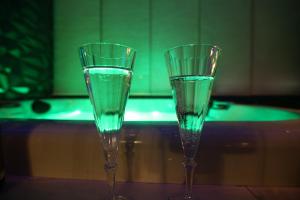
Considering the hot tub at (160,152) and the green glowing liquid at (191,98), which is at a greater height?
the green glowing liquid at (191,98)

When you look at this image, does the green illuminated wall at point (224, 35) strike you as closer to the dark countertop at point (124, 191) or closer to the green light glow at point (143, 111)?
the green light glow at point (143, 111)

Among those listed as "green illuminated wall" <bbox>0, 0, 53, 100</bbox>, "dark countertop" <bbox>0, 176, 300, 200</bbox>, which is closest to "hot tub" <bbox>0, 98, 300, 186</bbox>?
"dark countertop" <bbox>0, 176, 300, 200</bbox>

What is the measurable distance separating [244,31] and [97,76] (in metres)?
1.62

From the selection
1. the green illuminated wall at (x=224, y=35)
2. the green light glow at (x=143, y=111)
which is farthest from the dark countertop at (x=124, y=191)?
the green illuminated wall at (x=224, y=35)

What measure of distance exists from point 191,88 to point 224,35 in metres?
1.54

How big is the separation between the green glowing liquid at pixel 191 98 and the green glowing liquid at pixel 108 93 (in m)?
0.06

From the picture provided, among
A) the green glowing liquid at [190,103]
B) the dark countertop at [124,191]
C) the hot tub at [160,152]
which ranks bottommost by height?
the dark countertop at [124,191]

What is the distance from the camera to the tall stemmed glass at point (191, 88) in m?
0.31

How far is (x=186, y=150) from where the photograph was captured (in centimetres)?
32

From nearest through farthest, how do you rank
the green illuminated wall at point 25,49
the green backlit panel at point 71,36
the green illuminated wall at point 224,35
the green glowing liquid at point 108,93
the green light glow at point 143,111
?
the green glowing liquid at point 108,93 → the green light glow at point 143,111 → the green illuminated wall at point 25,49 → the green illuminated wall at point 224,35 → the green backlit panel at point 71,36

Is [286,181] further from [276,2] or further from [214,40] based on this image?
[276,2]

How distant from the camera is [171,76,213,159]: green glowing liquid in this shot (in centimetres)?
31

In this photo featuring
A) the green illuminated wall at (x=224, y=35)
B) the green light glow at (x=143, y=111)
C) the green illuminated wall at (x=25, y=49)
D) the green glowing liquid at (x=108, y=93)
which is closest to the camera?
the green glowing liquid at (x=108, y=93)

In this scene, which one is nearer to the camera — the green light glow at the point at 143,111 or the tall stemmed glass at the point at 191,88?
the tall stemmed glass at the point at 191,88
